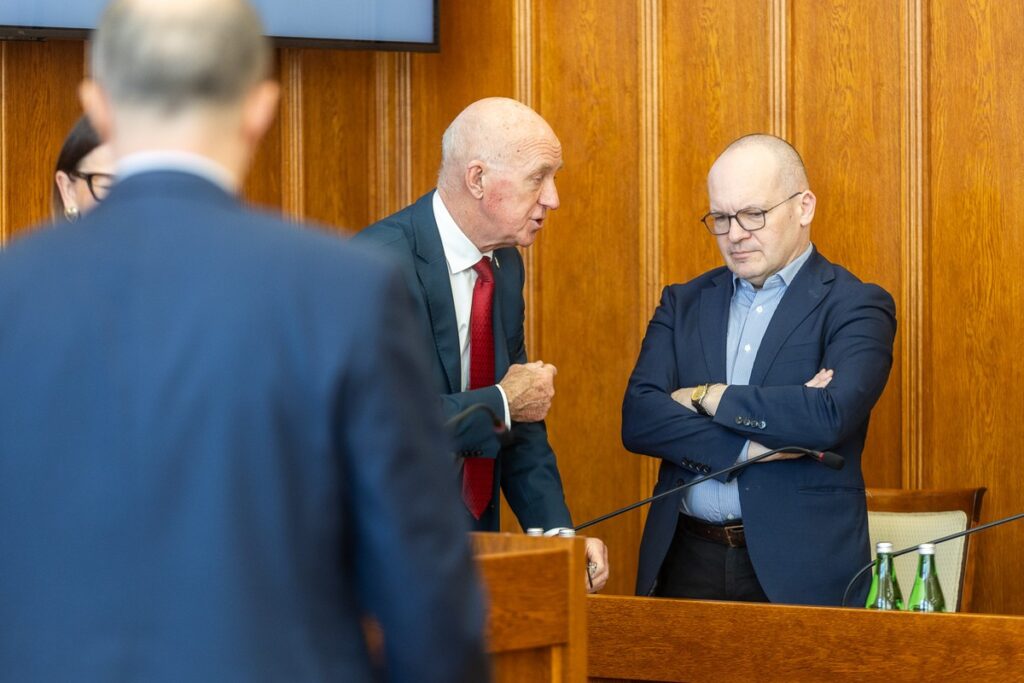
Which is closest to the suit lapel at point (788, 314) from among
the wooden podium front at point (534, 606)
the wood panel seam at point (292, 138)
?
the wooden podium front at point (534, 606)

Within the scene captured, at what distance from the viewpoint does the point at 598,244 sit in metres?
4.66

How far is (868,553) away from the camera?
341 cm

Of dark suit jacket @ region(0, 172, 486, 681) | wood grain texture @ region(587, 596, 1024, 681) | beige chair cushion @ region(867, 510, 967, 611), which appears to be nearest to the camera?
dark suit jacket @ region(0, 172, 486, 681)

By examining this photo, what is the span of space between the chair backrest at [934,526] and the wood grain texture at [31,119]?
101 inches

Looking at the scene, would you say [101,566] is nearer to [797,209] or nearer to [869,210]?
[797,209]

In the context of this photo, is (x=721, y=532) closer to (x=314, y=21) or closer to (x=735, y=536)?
(x=735, y=536)

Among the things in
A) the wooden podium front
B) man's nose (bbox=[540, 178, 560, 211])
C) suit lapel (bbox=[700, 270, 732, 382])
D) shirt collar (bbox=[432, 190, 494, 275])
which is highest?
man's nose (bbox=[540, 178, 560, 211])

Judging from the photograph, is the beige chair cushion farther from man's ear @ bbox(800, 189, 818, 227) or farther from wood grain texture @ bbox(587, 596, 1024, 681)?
wood grain texture @ bbox(587, 596, 1024, 681)

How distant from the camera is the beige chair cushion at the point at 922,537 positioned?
12.2 ft

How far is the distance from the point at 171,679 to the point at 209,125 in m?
0.49

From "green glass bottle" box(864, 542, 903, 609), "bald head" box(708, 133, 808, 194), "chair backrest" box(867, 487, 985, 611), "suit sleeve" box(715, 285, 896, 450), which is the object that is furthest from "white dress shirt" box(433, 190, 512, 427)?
"chair backrest" box(867, 487, 985, 611)

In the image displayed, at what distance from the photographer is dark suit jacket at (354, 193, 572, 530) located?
329 cm

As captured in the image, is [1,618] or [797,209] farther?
[797,209]

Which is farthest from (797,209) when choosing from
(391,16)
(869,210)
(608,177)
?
(391,16)
